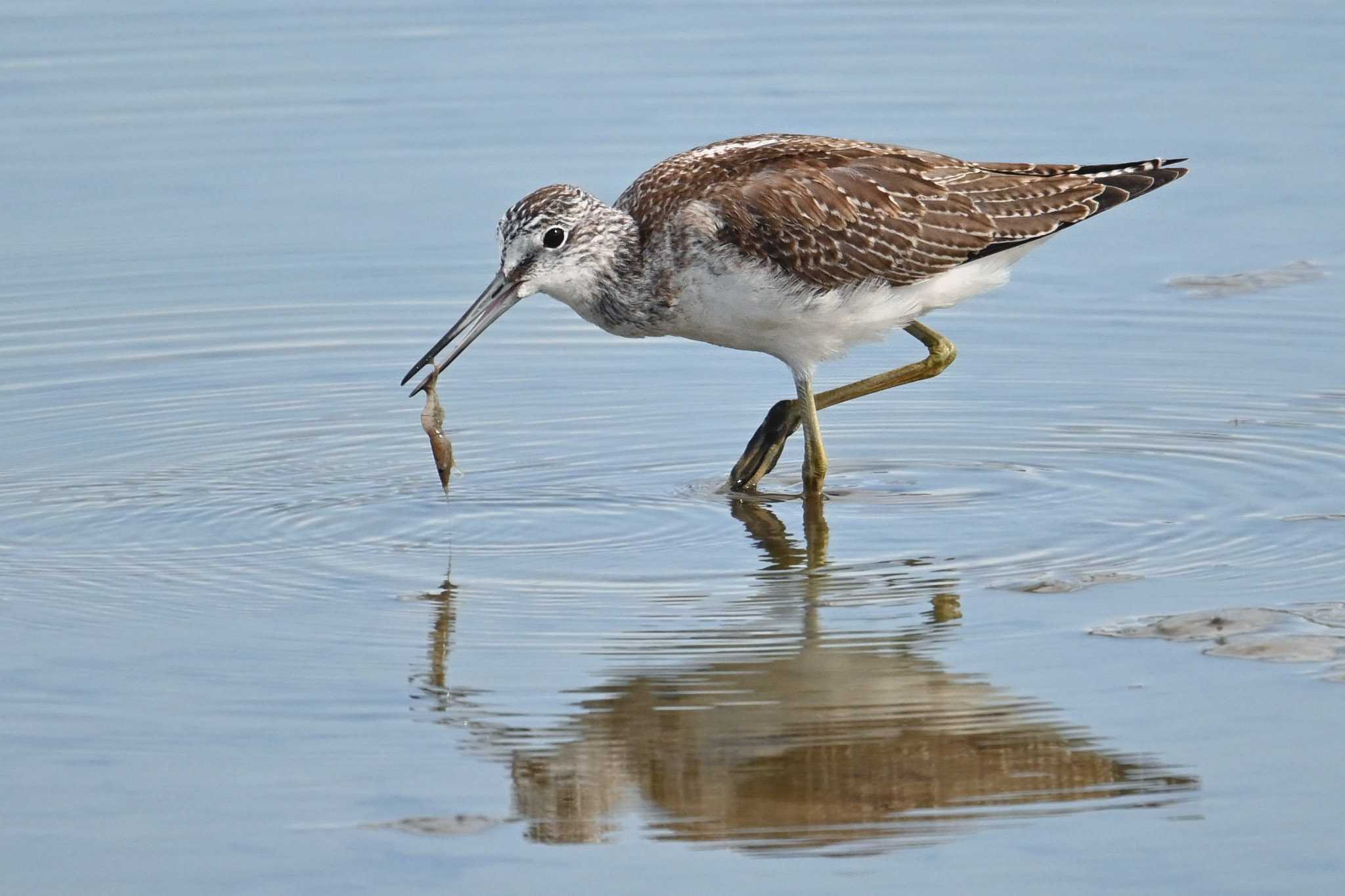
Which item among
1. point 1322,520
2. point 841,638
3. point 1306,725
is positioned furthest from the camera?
point 1322,520

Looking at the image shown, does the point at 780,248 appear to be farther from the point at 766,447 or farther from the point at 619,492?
the point at 619,492

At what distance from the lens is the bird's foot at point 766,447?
397 inches

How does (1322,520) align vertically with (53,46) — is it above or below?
below

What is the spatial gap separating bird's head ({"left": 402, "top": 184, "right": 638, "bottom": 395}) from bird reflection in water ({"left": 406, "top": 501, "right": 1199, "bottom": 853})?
83.3 inches

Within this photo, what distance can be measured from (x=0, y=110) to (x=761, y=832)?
1080 cm

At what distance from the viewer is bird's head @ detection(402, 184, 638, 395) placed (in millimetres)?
9742

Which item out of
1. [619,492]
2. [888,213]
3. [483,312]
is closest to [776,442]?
[619,492]

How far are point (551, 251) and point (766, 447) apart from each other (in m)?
1.33

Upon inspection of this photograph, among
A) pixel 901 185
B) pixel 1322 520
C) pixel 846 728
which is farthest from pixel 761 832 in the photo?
pixel 901 185

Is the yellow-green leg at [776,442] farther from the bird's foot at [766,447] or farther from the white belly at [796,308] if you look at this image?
the white belly at [796,308]

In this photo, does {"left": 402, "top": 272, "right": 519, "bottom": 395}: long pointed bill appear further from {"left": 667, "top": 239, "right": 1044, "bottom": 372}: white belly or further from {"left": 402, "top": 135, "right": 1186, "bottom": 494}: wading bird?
{"left": 667, "top": 239, "right": 1044, "bottom": 372}: white belly

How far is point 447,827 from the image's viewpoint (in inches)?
248

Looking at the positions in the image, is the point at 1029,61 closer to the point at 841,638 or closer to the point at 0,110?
the point at 0,110

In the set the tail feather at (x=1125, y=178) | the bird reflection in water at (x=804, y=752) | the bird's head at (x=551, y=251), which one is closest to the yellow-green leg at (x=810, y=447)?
the bird's head at (x=551, y=251)
